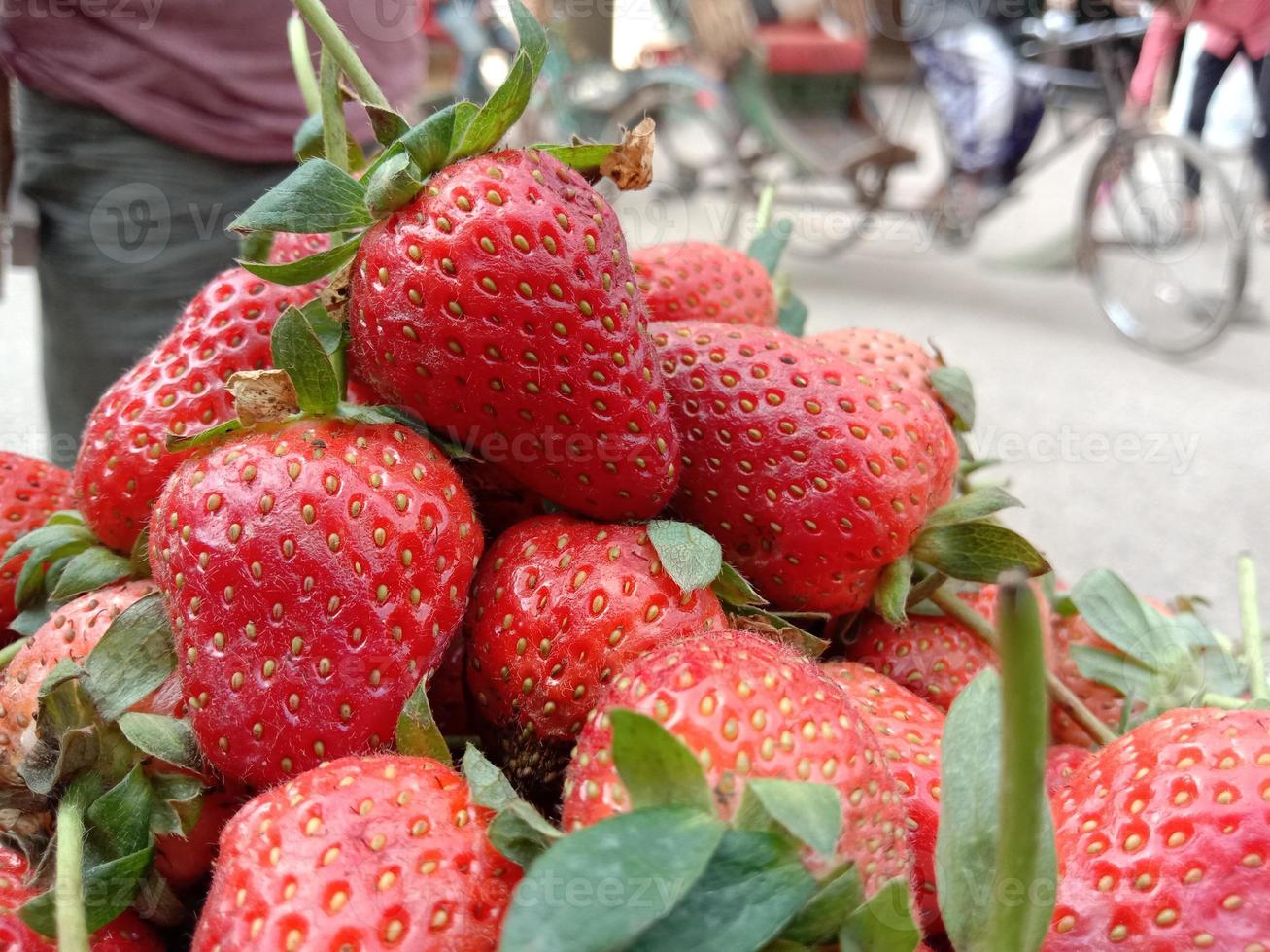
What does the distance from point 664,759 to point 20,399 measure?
358 cm

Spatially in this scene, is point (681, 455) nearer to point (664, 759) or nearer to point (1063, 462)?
point (664, 759)

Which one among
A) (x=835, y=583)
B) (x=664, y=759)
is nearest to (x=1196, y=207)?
(x=835, y=583)

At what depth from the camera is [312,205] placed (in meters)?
0.63

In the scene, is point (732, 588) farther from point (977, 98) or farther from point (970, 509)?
point (977, 98)

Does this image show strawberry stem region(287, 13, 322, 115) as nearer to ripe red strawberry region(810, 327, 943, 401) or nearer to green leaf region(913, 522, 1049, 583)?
ripe red strawberry region(810, 327, 943, 401)

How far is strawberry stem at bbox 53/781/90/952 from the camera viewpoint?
49cm

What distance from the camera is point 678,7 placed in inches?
248

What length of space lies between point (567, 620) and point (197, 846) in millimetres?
248

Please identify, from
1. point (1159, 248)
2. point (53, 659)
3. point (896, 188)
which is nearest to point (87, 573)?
point (53, 659)

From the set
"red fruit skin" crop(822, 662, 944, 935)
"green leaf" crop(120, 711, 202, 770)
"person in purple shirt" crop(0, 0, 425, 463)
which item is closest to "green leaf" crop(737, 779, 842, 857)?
"red fruit skin" crop(822, 662, 944, 935)

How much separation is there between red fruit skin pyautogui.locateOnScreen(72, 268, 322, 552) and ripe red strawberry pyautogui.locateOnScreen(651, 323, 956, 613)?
0.94 ft

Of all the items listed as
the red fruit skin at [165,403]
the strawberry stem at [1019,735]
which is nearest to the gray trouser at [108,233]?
the red fruit skin at [165,403]

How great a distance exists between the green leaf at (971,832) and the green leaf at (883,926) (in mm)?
22

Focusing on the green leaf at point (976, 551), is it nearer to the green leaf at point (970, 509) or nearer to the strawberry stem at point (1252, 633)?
the green leaf at point (970, 509)
